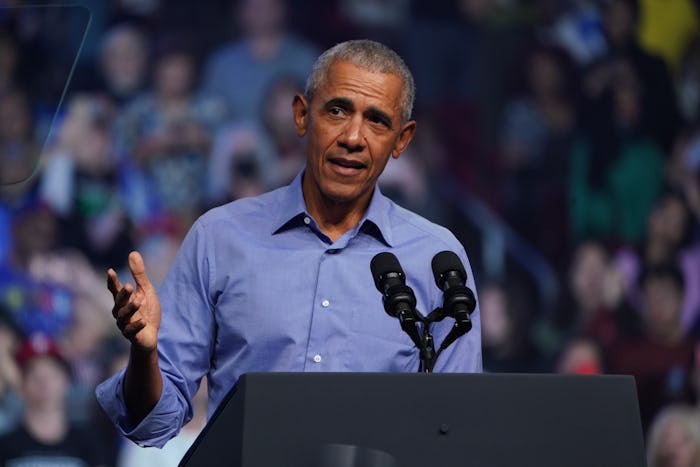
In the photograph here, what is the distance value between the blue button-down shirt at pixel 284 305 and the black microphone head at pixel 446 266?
0.90ft

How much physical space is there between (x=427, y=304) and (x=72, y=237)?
7.69 ft

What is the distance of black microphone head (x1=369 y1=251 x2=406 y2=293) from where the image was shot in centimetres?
190

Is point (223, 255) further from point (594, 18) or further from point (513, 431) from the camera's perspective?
point (594, 18)

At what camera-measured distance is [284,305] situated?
7.38 ft

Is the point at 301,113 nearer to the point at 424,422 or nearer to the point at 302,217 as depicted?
the point at 302,217

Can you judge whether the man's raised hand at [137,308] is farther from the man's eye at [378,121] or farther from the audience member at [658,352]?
the audience member at [658,352]

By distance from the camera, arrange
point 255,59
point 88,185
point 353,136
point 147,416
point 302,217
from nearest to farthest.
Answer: point 147,416
point 353,136
point 302,217
point 88,185
point 255,59

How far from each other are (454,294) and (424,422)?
28cm

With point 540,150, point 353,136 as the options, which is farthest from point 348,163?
point 540,150

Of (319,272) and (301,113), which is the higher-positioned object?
(301,113)

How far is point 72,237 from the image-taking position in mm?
4312

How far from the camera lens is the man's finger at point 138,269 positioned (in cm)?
183

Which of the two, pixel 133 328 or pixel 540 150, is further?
pixel 540 150

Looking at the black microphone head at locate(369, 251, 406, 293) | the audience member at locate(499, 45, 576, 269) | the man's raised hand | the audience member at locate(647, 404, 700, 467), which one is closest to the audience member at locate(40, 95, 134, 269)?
the audience member at locate(499, 45, 576, 269)
